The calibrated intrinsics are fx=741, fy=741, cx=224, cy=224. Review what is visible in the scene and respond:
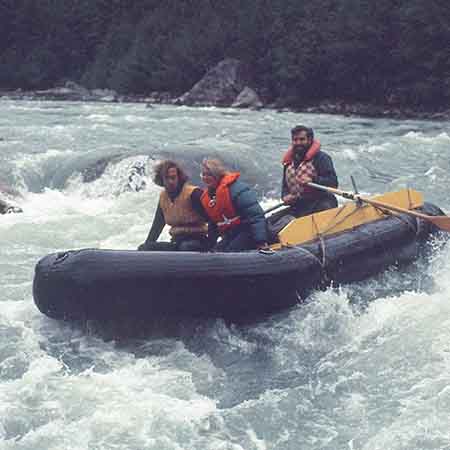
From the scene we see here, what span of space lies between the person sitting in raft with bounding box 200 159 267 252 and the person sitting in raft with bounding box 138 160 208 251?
7 cm

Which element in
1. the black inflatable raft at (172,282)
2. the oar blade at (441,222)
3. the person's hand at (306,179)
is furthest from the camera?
the oar blade at (441,222)

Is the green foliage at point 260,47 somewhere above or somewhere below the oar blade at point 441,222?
below

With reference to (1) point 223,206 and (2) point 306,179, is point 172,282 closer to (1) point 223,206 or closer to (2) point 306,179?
(1) point 223,206

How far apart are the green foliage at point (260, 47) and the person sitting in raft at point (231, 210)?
20172mm

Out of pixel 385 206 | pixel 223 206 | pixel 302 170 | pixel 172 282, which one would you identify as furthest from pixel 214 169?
pixel 385 206

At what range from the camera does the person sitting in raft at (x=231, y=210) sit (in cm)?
510

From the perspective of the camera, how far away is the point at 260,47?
1250 inches

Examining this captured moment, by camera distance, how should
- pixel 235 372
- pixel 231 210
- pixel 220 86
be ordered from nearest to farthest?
pixel 235 372
pixel 231 210
pixel 220 86

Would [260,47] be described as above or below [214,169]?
below

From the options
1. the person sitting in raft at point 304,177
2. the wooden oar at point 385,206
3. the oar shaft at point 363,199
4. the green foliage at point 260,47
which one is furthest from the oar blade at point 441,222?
the green foliage at point 260,47

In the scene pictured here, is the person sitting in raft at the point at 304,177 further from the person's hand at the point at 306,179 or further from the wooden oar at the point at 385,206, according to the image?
the wooden oar at the point at 385,206

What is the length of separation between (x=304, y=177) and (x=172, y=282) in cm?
195

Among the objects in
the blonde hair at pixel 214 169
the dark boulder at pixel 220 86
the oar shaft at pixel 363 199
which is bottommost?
the dark boulder at pixel 220 86

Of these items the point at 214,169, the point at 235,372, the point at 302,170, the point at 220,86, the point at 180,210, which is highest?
the point at 214,169
